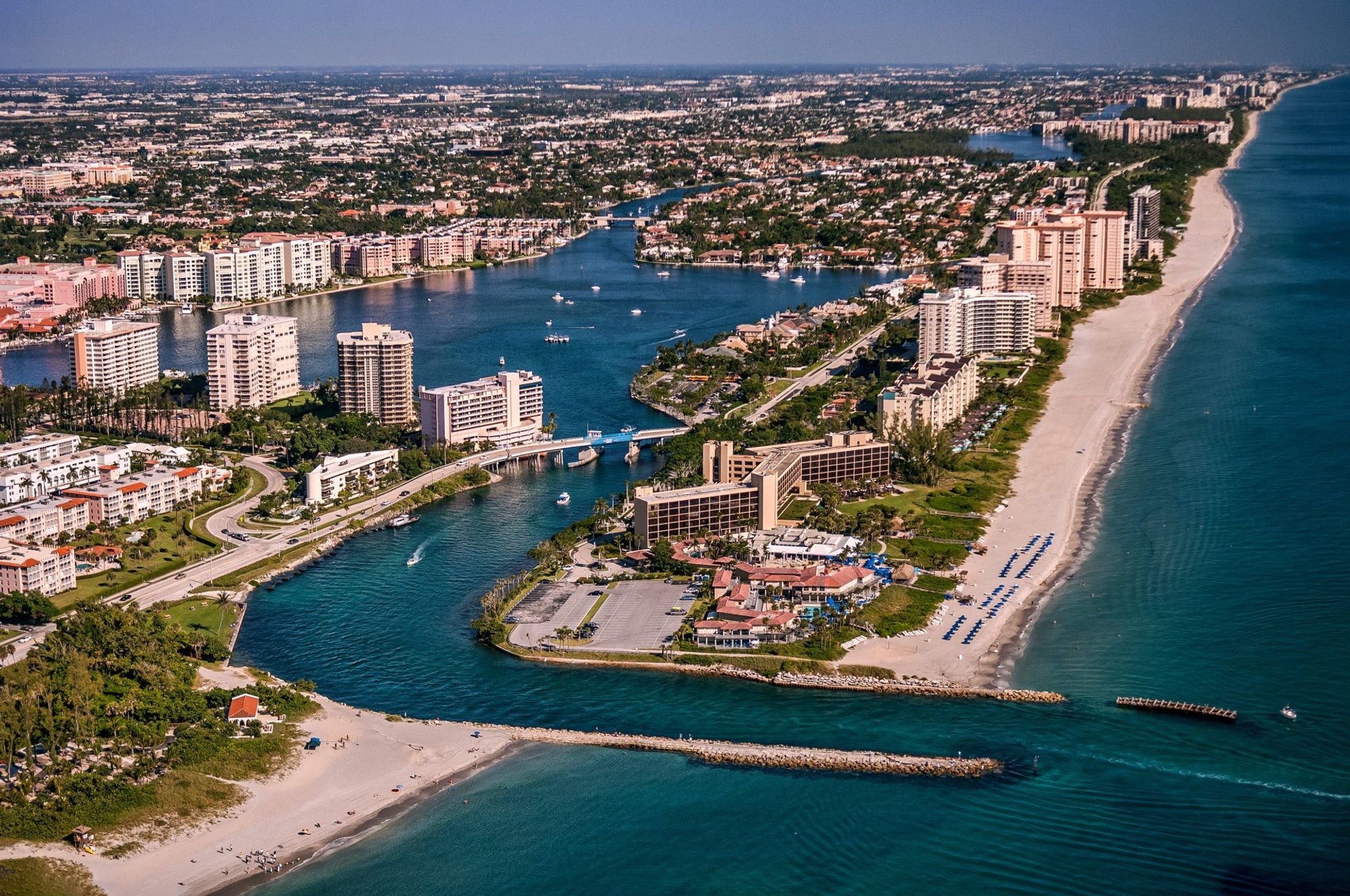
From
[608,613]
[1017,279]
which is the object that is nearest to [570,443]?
[608,613]

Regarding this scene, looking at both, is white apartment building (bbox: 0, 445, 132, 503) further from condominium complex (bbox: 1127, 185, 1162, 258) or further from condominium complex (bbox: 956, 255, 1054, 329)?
condominium complex (bbox: 1127, 185, 1162, 258)

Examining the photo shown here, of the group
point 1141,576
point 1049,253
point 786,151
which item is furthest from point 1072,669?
point 786,151

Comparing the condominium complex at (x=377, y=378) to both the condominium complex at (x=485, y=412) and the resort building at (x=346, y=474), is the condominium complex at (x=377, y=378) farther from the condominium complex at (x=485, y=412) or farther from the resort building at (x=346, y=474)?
the resort building at (x=346, y=474)

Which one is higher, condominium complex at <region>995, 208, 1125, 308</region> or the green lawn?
condominium complex at <region>995, 208, 1125, 308</region>

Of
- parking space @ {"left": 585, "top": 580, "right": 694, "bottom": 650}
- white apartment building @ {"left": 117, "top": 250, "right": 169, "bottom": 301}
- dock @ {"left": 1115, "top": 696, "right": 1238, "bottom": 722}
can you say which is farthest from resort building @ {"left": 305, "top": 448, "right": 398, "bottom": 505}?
white apartment building @ {"left": 117, "top": 250, "right": 169, "bottom": 301}

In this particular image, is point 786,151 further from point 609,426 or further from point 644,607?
point 644,607

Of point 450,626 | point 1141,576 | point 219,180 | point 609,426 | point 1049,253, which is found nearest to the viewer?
point 450,626
